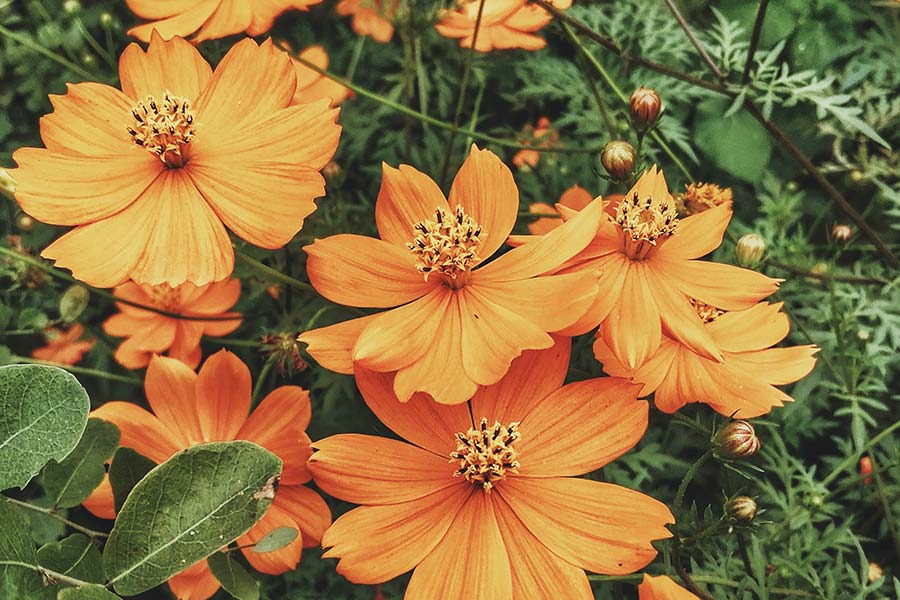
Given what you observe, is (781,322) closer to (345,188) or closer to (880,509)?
(880,509)

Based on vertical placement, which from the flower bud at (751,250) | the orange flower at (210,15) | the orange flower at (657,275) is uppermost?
the orange flower at (210,15)

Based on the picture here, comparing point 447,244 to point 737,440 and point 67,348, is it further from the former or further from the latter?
point 67,348

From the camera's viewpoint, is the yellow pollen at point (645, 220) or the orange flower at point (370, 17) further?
the orange flower at point (370, 17)

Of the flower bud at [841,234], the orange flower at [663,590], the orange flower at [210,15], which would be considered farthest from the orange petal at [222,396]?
the flower bud at [841,234]

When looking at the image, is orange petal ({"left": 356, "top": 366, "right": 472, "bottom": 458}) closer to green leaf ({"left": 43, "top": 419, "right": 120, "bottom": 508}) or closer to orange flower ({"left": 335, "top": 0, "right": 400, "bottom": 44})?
green leaf ({"left": 43, "top": 419, "right": 120, "bottom": 508})

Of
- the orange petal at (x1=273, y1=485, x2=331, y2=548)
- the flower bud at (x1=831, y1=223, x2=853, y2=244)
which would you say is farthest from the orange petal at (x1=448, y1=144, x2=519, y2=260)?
the flower bud at (x1=831, y1=223, x2=853, y2=244)

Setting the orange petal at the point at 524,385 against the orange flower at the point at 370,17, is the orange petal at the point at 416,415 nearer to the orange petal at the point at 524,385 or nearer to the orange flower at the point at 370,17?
the orange petal at the point at 524,385

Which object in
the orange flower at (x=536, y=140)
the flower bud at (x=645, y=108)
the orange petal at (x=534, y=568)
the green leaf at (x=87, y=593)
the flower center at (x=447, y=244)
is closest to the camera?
Result: the green leaf at (x=87, y=593)
